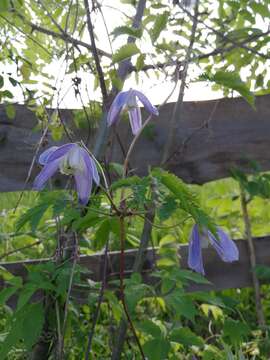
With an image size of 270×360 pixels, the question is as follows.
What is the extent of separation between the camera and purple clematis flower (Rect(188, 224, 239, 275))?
1.34 meters

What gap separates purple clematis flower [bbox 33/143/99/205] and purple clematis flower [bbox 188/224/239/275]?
27 centimetres

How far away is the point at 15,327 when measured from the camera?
5.43ft

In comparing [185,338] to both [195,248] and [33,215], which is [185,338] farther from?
[33,215]

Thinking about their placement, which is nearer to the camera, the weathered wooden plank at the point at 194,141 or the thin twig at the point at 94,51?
the thin twig at the point at 94,51

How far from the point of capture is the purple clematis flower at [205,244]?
1.34 m

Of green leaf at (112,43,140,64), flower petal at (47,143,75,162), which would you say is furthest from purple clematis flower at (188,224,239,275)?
green leaf at (112,43,140,64)

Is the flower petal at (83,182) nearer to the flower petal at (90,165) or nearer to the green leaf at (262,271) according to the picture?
the flower petal at (90,165)

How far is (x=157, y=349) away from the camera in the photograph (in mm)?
1628

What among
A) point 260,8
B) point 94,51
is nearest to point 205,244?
point 94,51

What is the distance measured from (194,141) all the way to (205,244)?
1004 mm

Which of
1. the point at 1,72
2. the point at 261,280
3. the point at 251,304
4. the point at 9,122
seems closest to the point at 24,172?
the point at 9,122

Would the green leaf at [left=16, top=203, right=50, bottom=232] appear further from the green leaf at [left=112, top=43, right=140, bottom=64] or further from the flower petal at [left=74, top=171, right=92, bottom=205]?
the green leaf at [left=112, top=43, right=140, bottom=64]

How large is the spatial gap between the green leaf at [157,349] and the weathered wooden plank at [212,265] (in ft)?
2.37

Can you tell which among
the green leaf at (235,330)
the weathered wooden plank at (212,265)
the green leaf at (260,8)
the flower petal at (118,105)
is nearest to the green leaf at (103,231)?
the flower petal at (118,105)
